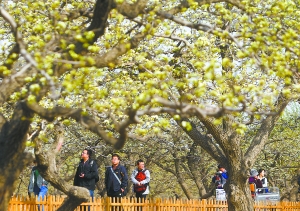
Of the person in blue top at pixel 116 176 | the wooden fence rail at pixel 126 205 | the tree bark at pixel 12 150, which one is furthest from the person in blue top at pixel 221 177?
the tree bark at pixel 12 150

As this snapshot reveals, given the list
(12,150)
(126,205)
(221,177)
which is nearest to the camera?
(12,150)

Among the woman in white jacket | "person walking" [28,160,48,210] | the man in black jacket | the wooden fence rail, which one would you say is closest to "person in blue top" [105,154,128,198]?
the wooden fence rail

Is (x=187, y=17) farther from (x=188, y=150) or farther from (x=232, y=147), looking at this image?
(x=188, y=150)

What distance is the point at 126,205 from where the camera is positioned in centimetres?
1977

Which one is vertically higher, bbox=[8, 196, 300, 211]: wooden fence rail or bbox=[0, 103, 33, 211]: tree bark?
bbox=[0, 103, 33, 211]: tree bark

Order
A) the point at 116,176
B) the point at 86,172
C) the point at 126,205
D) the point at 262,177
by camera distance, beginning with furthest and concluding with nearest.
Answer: the point at 262,177 → the point at 126,205 → the point at 116,176 → the point at 86,172

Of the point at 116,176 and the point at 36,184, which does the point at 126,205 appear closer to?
the point at 116,176

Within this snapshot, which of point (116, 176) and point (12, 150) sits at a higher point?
point (116, 176)

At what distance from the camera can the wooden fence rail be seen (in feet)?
60.0

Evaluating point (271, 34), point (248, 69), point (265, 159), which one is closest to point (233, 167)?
point (248, 69)

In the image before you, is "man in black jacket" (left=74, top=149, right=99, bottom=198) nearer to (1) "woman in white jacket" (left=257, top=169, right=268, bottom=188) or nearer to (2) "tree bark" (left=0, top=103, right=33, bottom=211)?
(2) "tree bark" (left=0, top=103, right=33, bottom=211)

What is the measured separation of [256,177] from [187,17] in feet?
20.1

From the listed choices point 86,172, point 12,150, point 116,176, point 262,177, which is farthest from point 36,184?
point 12,150

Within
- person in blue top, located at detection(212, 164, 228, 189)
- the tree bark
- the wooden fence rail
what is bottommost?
the wooden fence rail
